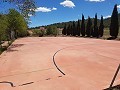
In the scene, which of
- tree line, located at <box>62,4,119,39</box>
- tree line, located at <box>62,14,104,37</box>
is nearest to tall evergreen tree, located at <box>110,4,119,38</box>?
tree line, located at <box>62,4,119,39</box>

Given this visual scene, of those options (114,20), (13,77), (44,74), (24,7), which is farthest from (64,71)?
(114,20)

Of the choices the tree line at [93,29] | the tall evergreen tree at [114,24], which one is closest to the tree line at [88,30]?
the tree line at [93,29]

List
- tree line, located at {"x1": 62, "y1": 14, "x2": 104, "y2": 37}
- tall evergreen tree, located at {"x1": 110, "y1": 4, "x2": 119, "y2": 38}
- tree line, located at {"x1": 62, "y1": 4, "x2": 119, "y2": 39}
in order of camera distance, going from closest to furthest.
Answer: tall evergreen tree, located at {"x1": 110, "y1": 4, "x2": 119, "y2": 38} < tree line, located at {"x1": 62, "y1": 4, "x2": 119, "y2": 39} < tree line, located at {"x1": 62, "y1": 14, "x2": 104, "y2": 37}

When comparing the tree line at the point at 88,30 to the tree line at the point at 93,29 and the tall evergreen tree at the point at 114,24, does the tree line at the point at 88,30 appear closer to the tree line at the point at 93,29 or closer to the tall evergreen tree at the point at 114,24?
the tree line at the point at 93,29

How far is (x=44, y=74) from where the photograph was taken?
988 centimetres

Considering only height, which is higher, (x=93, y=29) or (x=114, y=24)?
(x=114, y=24)

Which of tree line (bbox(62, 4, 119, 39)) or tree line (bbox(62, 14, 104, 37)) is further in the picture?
tree line (bbox(62, 14, 104, 37))

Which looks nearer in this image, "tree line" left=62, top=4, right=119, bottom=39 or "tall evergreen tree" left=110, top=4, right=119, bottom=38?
"tall evergreen tree" left=110, top=4, right=119, bottom=38

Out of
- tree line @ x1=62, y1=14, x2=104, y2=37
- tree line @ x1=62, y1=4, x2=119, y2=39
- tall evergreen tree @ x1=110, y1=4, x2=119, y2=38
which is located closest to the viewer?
tall evergreen tree @ x1=110, y1=4, x2=119, y2=38

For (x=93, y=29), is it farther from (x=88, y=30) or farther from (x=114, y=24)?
(x=114, y=24)

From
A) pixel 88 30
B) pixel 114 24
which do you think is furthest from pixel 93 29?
pixel 114 24

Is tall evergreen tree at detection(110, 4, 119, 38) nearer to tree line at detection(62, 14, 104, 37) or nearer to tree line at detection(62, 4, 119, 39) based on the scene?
tree line at detection(62, 4, 119, 39)

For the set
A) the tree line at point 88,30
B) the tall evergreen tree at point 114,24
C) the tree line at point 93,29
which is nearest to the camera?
the tall evergreen tree at point 114,24

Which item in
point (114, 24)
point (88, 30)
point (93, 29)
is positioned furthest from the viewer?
point (88, 30)
